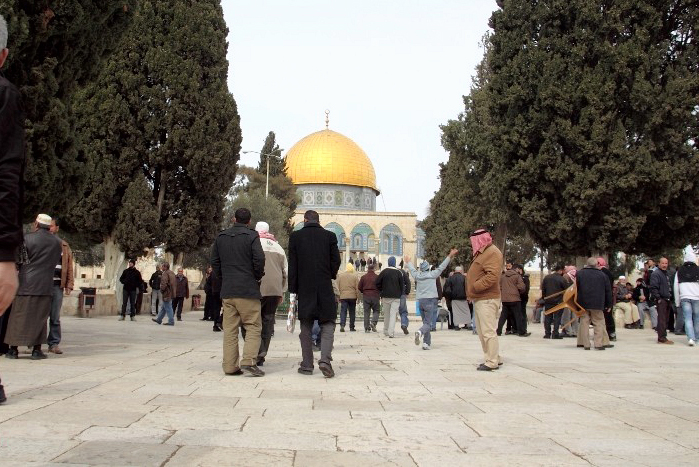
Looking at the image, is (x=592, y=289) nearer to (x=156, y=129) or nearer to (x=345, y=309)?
(x=345, y=309)

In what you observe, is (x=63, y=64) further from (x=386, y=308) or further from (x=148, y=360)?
(x=386, y=308)

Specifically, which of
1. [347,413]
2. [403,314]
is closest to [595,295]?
[403,314]

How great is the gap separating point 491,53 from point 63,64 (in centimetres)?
1560

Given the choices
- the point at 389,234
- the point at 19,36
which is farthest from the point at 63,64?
the point at 389,234

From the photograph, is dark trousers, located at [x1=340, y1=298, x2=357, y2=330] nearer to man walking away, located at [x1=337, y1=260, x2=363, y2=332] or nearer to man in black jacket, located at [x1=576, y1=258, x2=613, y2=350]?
man walking away, located at [x1=337, y1=260, x2=363, y2=332]

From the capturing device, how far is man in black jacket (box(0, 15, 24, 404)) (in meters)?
2.55

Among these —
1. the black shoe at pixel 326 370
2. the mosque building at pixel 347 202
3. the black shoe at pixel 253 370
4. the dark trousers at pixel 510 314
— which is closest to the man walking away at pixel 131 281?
the dark trousers at pixel 510 314

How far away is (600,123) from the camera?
828 inches

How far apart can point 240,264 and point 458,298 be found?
12.2 meters

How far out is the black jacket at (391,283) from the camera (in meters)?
15.4

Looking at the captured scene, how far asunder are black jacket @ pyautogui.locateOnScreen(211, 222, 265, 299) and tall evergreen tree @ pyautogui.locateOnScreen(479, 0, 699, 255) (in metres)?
15.2

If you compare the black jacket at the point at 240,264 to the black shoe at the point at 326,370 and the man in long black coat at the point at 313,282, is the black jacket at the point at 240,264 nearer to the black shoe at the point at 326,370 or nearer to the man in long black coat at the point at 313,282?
the man in long black coat at the point at 313,282

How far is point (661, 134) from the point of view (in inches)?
832

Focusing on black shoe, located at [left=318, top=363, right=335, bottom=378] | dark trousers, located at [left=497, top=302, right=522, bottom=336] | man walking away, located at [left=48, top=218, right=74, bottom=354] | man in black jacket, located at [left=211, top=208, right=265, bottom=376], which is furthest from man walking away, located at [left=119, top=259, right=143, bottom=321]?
black shoe, located at [left=318, top=363, right=335, bottom=378]
